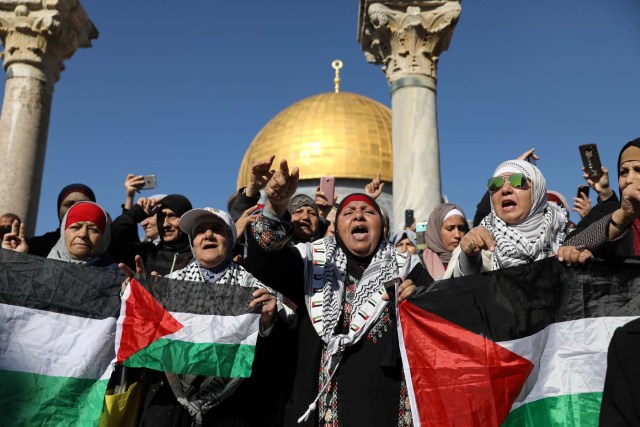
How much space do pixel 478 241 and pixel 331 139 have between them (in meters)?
36.0

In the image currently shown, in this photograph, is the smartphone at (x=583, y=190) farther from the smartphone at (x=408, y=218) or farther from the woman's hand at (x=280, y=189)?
the smartphone at (x=408, y=218)

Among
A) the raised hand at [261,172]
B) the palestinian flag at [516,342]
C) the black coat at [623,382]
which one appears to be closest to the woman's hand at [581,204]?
the palestinian flag at [516,342]

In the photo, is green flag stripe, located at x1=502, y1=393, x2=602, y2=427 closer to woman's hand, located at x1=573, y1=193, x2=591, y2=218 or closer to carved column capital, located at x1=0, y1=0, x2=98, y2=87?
woman's hand, located at x1=573, y1=193, x2=591, y2=218

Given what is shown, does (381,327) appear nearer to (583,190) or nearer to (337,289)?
(337,289)

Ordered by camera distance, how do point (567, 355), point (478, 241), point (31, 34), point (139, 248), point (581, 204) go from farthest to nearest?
point (31, 34)
point (581, 204)
point (139, 248)
point (478, 241)
point (567, 355)

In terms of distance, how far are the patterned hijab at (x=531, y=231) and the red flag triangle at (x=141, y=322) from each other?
6.27ft

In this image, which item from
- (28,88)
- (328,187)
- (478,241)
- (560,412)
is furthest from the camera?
(28,88)

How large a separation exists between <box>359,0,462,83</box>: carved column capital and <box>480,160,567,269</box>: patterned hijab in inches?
313

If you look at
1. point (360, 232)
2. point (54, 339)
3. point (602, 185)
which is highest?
point (602, 185)

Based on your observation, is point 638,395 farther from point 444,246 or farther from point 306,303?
point 444,246

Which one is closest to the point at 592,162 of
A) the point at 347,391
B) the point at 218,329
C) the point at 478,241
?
the point at 478,241

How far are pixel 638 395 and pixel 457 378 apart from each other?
1.33 m

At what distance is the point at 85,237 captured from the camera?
4.38 metres

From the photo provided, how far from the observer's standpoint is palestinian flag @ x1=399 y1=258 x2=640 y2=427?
11.2 ft
